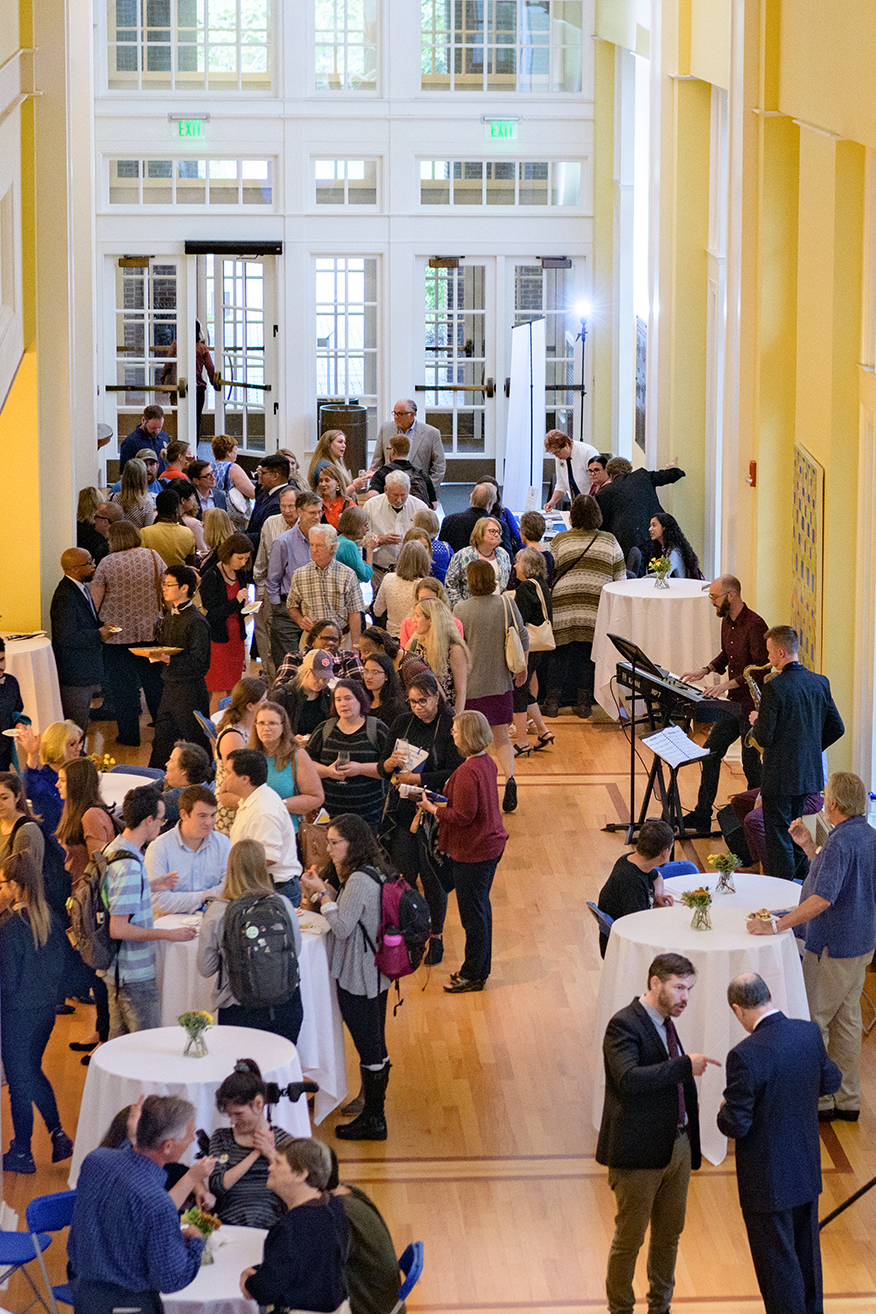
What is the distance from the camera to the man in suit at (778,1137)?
185 inches

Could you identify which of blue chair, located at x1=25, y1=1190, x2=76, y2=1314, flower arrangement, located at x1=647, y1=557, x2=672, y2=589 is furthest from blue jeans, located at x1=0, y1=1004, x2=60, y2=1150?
flower arrangement, located at x1=647, y1=557, x2=672, y2=589

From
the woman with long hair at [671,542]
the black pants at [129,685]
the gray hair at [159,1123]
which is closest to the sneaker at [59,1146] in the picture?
the gray hair at [159,1123]

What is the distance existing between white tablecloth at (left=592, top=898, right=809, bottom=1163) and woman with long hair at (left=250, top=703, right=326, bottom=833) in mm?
1407

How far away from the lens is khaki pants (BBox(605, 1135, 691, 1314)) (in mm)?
4871

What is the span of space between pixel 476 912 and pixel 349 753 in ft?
2.87

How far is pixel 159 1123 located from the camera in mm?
4219

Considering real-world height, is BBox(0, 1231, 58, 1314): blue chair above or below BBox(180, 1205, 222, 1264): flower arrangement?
below

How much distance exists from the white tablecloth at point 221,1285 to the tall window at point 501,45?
594 inches

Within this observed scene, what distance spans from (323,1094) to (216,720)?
2.06 meters

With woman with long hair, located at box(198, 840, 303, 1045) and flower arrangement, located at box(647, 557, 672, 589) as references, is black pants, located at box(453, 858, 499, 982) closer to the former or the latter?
woman with long hair, located at box(198, 840, 303, 1045)

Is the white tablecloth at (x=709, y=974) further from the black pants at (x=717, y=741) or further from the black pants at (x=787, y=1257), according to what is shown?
the black pants at (x=717, y=741)

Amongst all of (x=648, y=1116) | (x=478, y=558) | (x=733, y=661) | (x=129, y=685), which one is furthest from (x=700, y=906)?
(x=129, y=685)

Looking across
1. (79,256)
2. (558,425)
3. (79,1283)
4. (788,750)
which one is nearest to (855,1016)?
(788,750)

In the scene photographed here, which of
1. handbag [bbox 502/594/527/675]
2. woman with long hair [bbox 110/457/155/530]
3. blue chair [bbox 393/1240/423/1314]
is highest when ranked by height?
woman with long hair [bbox 110/457/155/530]
